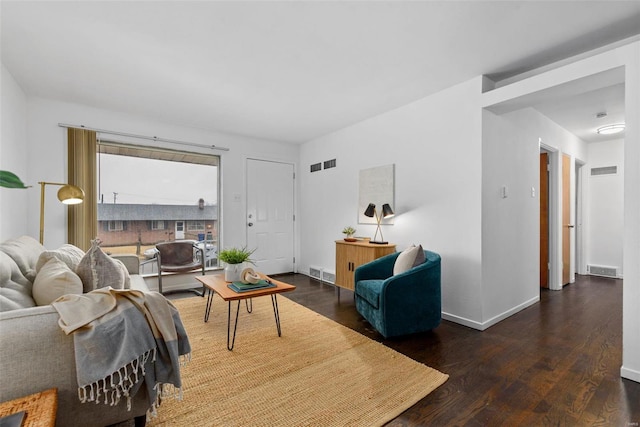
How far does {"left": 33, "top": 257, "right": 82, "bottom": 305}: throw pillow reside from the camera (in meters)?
1.40

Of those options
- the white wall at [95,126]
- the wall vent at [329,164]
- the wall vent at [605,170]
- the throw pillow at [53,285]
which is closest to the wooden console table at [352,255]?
the wall vent at [329,164]

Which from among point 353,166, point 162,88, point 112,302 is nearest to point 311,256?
point 353,166

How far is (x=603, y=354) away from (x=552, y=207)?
8.53ft

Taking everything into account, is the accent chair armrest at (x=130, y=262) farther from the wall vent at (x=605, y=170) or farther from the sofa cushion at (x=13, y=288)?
the wall vent at (x=605, y=170)

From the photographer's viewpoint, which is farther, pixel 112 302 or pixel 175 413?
pixel 175 413

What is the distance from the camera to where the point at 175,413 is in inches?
63.4

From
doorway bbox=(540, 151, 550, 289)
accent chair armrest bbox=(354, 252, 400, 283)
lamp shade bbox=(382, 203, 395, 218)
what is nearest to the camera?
accent chair armrest bbox=(354, 252, 400, 283)

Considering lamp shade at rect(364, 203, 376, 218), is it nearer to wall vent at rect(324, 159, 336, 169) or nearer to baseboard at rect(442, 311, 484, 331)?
wall vent at rect(324, 159, 336, 169)

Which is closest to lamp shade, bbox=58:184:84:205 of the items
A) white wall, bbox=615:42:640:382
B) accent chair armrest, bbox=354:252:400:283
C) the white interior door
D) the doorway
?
the white interior door

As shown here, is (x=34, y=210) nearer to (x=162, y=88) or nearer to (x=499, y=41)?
(x=162, y=88)

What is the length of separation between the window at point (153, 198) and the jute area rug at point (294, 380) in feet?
6.62

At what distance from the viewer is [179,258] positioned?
13.4ft

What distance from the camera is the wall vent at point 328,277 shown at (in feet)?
15.2

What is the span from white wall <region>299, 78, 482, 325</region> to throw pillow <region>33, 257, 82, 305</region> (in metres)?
3.05
